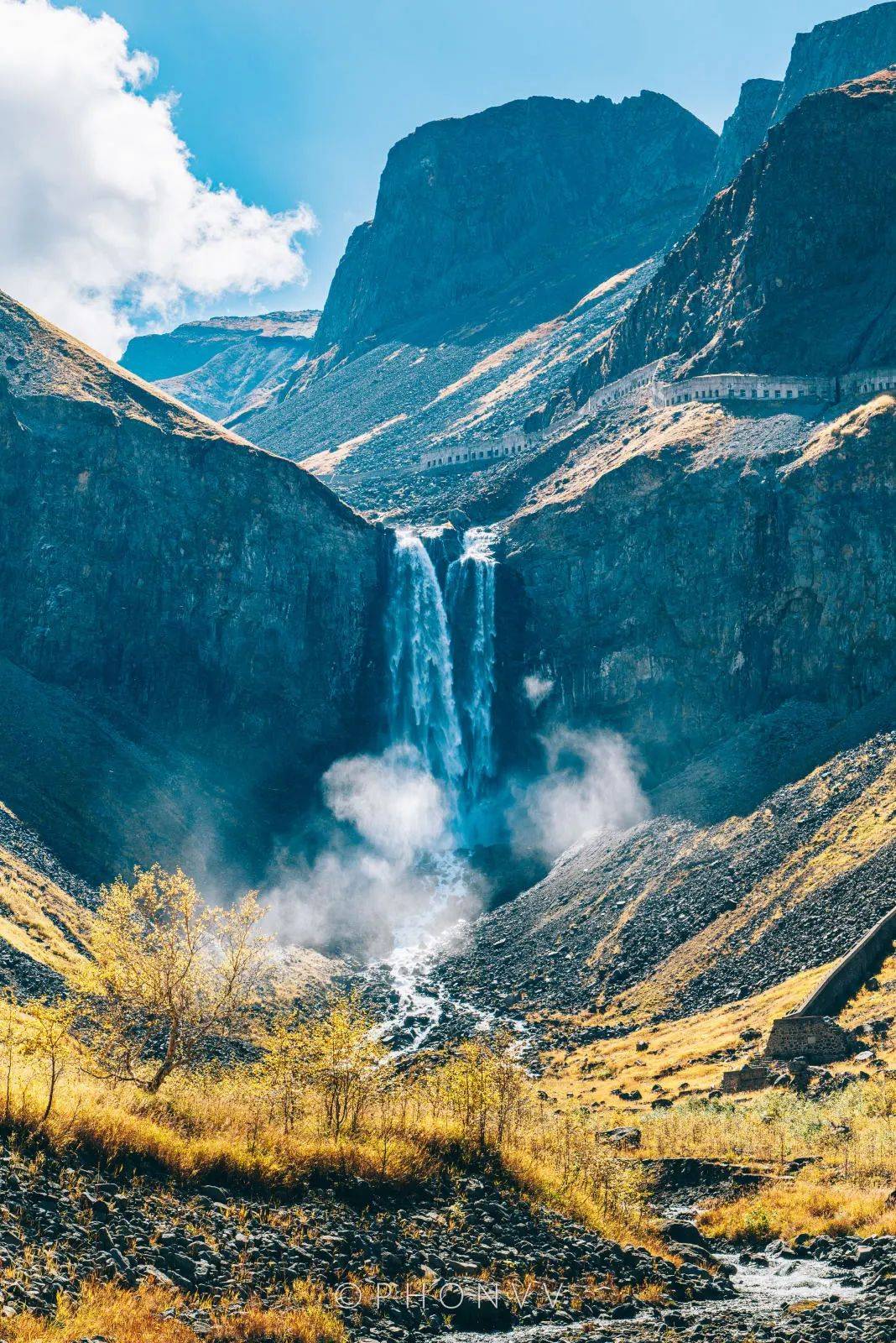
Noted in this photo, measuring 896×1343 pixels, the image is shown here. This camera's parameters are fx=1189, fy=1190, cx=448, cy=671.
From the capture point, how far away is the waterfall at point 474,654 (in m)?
123

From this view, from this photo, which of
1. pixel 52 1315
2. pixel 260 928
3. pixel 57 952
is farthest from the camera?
pixel 260 928

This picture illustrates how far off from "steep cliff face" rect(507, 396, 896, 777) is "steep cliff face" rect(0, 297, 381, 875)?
72.1ft

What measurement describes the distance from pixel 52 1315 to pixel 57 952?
179 ft

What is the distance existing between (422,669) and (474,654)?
5814 millimetres

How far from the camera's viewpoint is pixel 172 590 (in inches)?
4715

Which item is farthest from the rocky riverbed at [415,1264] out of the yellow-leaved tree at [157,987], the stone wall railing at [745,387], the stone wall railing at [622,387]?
the stone wall railing at [622,387]

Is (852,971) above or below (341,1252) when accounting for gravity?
above

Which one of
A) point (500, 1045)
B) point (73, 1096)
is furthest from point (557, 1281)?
point (500, 1045)

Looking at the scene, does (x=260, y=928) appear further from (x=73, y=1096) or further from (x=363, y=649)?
(x=73, y=1096)

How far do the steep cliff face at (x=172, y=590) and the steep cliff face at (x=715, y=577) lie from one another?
72.1 feet

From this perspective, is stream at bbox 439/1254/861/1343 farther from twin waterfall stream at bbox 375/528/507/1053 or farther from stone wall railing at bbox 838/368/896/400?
stone wall railing at bbox 838/368/896/400

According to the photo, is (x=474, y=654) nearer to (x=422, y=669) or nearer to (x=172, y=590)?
(x=422, y=669)

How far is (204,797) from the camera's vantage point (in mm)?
107812

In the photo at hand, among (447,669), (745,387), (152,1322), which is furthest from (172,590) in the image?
(152,1322)
